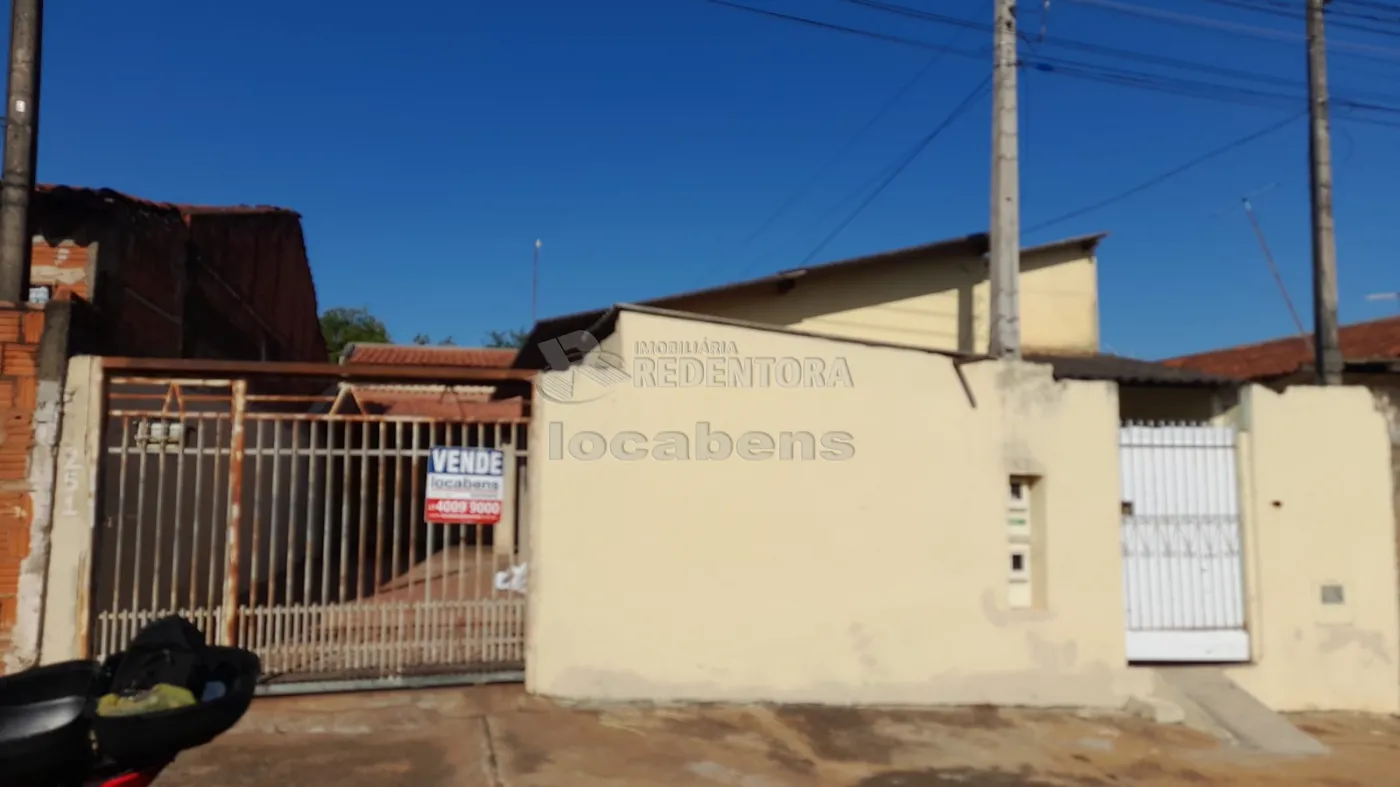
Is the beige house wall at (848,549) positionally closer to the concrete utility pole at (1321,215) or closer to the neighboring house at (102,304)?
the concrete utility pole at (1321,215)

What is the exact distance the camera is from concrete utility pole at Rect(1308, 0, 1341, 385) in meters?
7.54

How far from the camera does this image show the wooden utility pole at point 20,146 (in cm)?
538

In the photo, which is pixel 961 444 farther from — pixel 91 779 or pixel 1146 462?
pixel 91 779

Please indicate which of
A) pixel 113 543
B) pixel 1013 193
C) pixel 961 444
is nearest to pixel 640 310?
pixel 961 444

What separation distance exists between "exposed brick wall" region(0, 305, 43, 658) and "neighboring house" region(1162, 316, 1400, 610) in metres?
9.73

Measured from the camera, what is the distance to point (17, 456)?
5.13 meters

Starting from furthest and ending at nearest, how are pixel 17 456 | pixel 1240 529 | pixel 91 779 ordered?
1. pixel 1240 529
2. pixel 17 456
3. pixel 91 779

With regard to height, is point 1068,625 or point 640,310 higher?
point 640,310

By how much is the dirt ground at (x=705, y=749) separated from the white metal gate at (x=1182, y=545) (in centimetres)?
90

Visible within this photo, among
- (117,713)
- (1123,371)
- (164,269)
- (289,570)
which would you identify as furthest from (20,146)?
(1123,371)

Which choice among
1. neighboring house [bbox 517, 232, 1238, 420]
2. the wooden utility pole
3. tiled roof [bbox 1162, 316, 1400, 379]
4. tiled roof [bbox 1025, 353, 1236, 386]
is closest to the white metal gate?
tiled roof [bbox 1025, 353, 1236, 386]

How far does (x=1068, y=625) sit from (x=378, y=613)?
5.01 meters

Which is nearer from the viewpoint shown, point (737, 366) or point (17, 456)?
point (17, 456)

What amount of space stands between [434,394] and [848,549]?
9.04 metres
